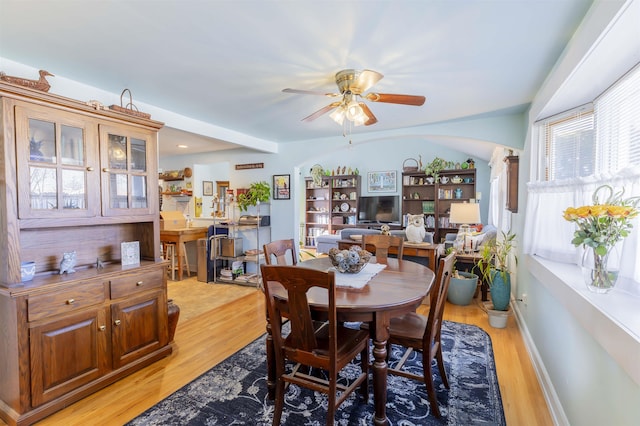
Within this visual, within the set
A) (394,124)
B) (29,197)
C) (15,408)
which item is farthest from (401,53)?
(15,408)

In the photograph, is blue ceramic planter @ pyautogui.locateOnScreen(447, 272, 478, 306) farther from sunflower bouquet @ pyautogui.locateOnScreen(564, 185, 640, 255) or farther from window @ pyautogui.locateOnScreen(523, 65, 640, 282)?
sunflower bouquet @ pyautogui.locateOnScreen(564, 185, 640, 255)

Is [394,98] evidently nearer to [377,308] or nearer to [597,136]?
[597,136]

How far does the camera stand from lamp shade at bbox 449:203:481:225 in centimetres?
427

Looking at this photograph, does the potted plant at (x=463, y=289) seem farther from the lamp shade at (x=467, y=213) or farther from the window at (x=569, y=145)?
the window at (x=569, y=145)

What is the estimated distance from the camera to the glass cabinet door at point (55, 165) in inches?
72.3

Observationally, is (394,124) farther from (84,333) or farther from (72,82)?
(84,333)

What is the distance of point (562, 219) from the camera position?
217 centimetres

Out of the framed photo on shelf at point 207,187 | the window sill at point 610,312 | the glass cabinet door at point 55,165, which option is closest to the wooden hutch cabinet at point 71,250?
the glass cabinet door at point 55,165

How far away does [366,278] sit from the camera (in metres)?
2.13

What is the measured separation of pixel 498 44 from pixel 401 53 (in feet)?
1.89

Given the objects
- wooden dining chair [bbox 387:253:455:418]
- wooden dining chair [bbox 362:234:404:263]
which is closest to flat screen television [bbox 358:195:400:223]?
wooden dining chair [bbox 362:234:404:263]

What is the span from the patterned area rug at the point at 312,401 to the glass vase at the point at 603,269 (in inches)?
38.6

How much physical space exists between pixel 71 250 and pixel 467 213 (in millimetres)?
4459

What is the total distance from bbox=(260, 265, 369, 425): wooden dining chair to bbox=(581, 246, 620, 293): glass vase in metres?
1.23
